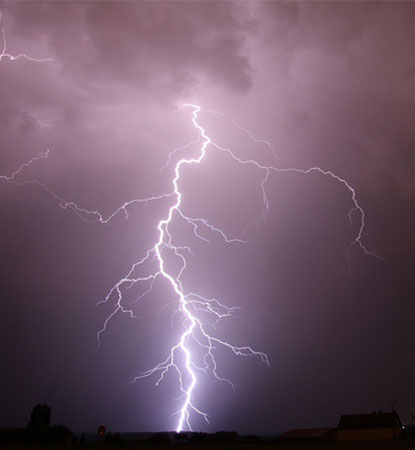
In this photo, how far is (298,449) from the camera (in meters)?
16.0

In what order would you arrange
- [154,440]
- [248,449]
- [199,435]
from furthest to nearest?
[199,435]
[154,440]
[248,449]

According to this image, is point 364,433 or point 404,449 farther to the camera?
point 364,433

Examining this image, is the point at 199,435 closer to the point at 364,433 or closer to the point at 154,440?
the point at 154,440

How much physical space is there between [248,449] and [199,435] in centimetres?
1221

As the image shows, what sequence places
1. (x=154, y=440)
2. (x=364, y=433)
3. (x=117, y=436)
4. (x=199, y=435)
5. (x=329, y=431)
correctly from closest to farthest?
1. (x=117, y=436)
2. (x=154, y=440)
3. (x=199, y=435)
4. (x=364, y=433)
5. (x=329, y=431)

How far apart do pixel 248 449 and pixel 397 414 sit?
21117mm

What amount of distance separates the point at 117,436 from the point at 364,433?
1650 cm

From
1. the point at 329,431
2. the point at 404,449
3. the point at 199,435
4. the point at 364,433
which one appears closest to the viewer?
the point at 404,449

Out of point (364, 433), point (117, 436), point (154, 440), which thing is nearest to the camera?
point (117, 436)

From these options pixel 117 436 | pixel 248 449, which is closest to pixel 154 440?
pixel 117 436

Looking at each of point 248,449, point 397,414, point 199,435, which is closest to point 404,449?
point 248,449

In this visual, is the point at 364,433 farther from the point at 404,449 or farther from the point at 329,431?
the point at 404,449

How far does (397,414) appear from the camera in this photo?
110ft

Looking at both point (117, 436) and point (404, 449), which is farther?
point (117, 436)
